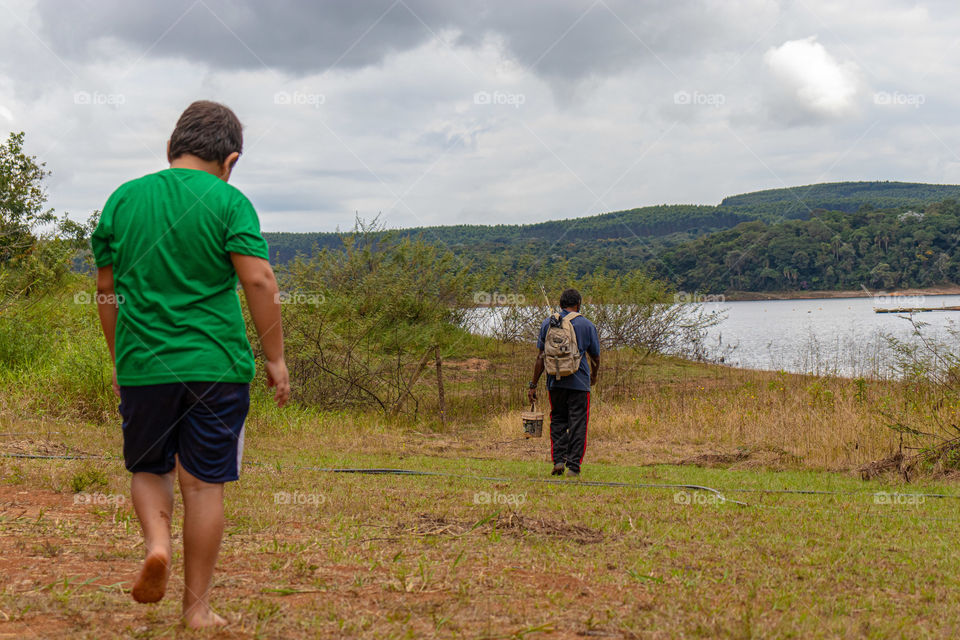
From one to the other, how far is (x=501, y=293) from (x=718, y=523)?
44.9 ft

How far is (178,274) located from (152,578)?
43.7 inches

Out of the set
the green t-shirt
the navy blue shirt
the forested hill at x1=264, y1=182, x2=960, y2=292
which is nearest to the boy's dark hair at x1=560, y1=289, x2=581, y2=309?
the navy blue shirt

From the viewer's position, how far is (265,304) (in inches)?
117

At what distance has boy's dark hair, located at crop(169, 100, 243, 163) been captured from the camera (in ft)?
10.3

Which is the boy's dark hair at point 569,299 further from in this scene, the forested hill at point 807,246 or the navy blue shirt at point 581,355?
the forested hill at point 807,246

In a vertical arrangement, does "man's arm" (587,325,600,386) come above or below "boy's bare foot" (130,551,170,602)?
above

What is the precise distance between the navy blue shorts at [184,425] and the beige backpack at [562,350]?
576cm

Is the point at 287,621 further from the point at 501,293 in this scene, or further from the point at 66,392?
the point at 501,293

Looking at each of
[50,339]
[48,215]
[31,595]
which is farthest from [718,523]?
[48,215]

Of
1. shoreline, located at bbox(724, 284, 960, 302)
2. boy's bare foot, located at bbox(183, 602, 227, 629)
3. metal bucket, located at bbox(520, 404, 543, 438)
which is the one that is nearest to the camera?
boy's bare foot, located at bbox(183, 602, 227, 629)

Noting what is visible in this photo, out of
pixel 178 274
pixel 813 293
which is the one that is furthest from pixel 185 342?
pixel 813 293

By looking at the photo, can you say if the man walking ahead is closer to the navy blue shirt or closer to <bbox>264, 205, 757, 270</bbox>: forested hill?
the navy blue shirt

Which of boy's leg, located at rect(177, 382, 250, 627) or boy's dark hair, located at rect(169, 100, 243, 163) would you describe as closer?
boy's leg, located at rect(177, 382, 250, 627)

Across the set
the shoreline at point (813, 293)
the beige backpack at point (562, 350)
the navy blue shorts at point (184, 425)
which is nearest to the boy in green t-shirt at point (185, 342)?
the navy blue shorts at point (184, 425)
